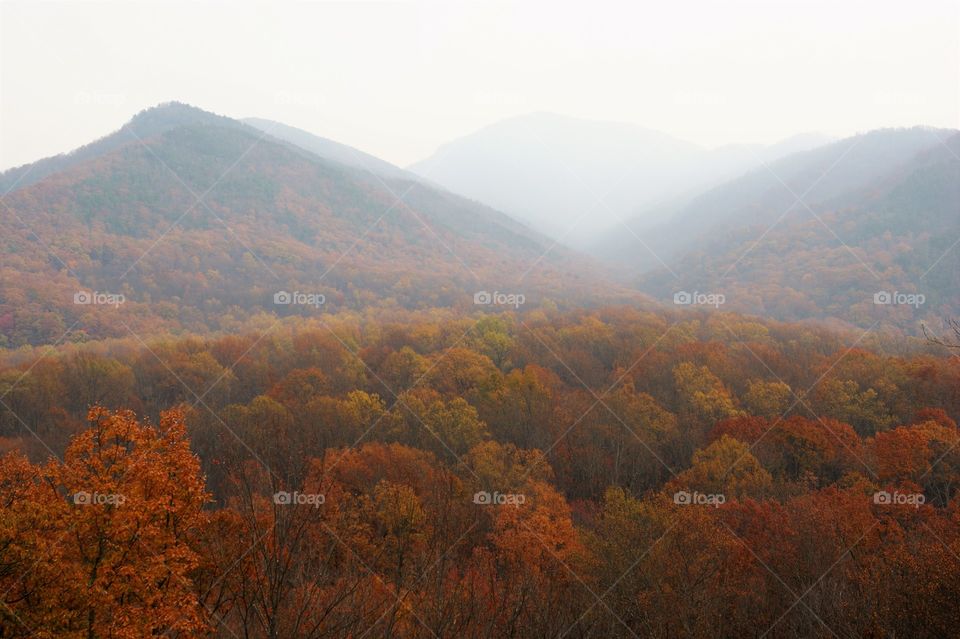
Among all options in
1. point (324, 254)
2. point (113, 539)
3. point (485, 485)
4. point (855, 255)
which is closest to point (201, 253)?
point (324, 254)

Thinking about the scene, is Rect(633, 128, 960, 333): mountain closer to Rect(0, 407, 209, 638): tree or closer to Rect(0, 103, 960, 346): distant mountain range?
Rect(0, 103, 960, 346): distant mountain range

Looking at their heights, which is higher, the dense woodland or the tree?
A: the tree

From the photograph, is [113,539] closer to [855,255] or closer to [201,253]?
[201,253]

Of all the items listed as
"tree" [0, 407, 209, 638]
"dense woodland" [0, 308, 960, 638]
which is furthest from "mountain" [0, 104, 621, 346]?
"tree" [0, 407, 209, 638]

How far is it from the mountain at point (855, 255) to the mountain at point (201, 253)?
36.8m

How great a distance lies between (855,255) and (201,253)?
172 m

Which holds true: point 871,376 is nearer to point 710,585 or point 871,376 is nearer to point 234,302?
point 710,585

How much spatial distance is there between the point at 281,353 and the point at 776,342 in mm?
67788

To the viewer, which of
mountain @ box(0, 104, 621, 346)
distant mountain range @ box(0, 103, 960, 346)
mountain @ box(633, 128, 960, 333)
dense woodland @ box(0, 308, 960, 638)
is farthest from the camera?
mountain @ box(633, 128, 960, 333)

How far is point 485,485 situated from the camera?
127 feet

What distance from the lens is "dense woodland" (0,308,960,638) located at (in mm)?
12617

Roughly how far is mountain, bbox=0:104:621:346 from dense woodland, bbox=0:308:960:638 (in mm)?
31749

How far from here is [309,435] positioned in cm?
4097

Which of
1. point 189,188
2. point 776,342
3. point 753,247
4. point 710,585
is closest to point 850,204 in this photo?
point 753,247
